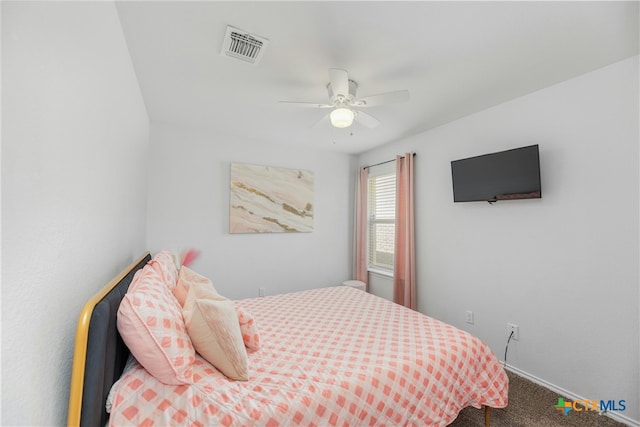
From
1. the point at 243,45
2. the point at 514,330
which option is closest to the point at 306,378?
the point at 243,45

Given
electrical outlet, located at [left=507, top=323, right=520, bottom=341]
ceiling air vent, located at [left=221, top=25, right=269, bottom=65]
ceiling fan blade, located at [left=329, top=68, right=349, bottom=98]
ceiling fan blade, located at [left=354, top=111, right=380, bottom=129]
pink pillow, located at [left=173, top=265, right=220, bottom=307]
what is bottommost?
electrical outlet, located at [left=507, top=323, right=520, bottom=341]

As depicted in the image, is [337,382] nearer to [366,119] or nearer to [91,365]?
[91,365]

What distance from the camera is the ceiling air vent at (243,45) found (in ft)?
5.36

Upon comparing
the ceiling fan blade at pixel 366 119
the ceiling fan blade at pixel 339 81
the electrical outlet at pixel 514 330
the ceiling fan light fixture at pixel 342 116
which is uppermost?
the ceiling fan blade at pixel 339 81

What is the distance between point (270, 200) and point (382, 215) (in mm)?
1607

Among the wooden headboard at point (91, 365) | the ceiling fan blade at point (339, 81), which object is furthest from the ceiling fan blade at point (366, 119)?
the wooden headboard at point (91, 365)

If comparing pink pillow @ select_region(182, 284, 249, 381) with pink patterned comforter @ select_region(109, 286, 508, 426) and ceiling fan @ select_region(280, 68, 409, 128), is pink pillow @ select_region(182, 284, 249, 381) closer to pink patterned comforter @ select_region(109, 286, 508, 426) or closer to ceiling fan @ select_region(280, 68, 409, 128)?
pink patterned comforter @ select_region(109, 286, 508, 426)

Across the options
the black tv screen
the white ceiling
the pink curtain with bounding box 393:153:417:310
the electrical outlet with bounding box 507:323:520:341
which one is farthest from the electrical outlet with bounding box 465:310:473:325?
the white ceiling

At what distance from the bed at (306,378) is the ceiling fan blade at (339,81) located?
153cm

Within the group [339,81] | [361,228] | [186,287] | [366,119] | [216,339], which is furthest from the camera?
[361,228]

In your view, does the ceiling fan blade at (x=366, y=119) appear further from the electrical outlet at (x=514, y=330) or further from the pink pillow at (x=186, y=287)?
the electrical outlet at (x=514, y=330)

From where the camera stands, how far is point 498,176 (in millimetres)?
2457

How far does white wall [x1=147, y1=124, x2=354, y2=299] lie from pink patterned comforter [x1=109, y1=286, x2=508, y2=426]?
151cm

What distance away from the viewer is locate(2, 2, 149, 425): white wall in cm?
64
